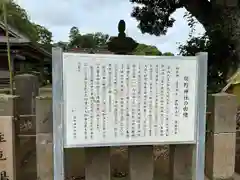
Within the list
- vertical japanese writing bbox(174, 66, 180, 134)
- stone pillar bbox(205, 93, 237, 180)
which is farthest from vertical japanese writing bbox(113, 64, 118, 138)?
stone pillar bbox(205, 93, 237, 180)

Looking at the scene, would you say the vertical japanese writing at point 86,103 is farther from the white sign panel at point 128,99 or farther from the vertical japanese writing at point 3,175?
the vertical japanese writing at point 3,175

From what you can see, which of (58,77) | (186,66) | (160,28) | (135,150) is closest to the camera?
(58,77)

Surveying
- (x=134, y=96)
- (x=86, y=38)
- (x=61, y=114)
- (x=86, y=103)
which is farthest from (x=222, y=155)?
(x=86, y=38)

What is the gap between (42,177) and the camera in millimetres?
3252

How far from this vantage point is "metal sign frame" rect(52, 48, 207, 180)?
2869mm

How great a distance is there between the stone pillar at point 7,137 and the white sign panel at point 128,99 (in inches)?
31.0

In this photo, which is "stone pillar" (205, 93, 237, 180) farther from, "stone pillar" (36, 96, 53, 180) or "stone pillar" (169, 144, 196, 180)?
"stone pillar" (36, 96, 53, 180)

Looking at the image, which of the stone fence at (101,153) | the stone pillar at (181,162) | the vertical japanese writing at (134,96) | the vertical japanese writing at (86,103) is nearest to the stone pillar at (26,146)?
the stone fence at (101,153)

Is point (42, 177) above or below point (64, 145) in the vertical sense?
below

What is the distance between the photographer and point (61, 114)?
9.46 ft

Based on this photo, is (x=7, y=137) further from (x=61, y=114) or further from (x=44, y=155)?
(x=61, y=114)

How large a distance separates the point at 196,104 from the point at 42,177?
5.88ft

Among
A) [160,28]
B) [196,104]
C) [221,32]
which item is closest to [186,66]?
[196,104]

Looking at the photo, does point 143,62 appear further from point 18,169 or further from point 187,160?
point 18,169
